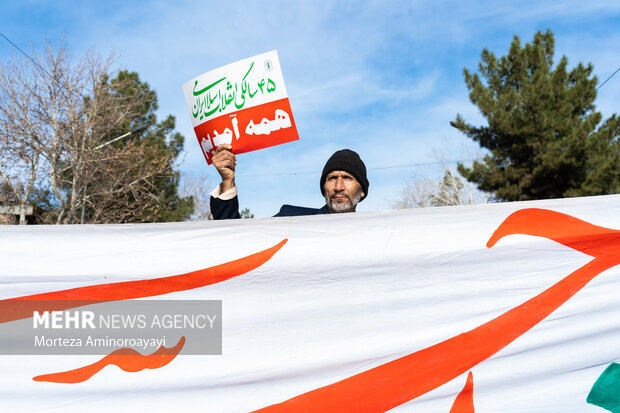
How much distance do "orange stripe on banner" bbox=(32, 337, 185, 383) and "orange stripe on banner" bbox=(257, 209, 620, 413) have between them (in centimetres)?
42

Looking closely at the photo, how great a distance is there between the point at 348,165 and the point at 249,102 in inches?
30.2

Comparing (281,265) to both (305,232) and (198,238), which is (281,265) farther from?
(198,238)

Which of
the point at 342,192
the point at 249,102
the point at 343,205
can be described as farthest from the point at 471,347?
the point at 249,102

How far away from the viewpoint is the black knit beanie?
2947 millimetres

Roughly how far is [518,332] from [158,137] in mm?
20677

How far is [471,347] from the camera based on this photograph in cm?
189

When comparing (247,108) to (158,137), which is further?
(158,137)

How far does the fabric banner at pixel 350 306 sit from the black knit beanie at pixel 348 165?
89 cm

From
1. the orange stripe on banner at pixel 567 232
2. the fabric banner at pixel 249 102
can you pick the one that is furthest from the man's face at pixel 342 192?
the orange stripe on banner at pixel 567 232

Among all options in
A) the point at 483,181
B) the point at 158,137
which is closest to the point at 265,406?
the point at 483,181

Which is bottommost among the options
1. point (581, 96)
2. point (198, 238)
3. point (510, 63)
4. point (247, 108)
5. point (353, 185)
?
point (198, 238)

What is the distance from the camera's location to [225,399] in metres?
1.80

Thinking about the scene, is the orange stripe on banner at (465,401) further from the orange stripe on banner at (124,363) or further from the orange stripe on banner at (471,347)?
the orange stripe on banner at (124,363)

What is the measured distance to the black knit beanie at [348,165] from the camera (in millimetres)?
2947
